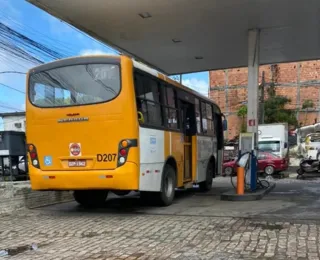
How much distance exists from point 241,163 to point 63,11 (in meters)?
6.51

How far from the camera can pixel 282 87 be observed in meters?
41.0

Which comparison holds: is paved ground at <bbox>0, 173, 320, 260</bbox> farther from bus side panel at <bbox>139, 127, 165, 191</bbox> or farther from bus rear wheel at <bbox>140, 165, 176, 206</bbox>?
bus side panel at <bbox>139, 127, 165, 191</bbox>

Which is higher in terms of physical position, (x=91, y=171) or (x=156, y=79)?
(x=156, y=79)

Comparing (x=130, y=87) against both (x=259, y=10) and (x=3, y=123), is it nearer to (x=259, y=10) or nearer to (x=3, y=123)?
(x=259, y=10)

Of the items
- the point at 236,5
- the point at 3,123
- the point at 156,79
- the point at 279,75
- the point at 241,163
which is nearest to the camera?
the point at 156,79

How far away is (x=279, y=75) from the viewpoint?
4106cm

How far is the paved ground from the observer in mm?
5816

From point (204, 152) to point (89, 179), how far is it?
17.0 feet

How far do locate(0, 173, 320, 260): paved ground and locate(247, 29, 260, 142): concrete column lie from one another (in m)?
3.09

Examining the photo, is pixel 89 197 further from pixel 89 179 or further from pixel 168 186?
pixel 89 179

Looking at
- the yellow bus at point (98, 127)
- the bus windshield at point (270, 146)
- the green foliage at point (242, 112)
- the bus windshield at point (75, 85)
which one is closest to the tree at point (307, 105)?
the green foliage at point (242, 112)

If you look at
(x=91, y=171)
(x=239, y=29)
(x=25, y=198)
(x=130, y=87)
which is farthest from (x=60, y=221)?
(x=239, y=29)

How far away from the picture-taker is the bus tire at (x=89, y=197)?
1056 cm

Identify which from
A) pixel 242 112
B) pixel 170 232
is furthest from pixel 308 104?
pixel 170 232
